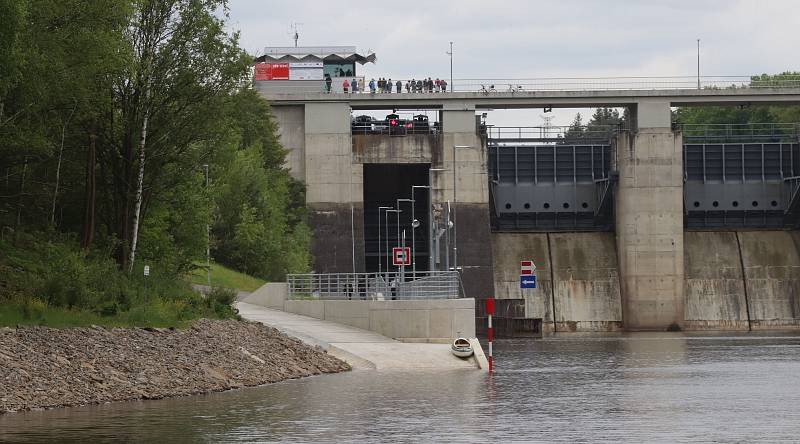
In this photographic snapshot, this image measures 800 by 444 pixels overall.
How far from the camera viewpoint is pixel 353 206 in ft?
290

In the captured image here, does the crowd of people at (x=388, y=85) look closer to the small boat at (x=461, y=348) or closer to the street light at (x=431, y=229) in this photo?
the street light at (x=431, y=229)

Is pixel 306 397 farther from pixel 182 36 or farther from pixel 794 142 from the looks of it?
→ pixel 794 142

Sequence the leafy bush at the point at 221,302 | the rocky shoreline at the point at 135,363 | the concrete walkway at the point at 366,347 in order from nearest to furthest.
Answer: the rocky shoreline at the point at 135,363 < the concrete walkway at the point at 366,347 < the leafy bush at the point at 221,302

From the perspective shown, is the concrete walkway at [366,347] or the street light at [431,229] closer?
the concrete walkway at [366,347]

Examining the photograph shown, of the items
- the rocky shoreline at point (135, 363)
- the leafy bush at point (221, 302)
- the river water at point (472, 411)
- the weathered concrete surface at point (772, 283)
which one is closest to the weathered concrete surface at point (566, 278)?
the weathered concrete surface at point (772, 283)

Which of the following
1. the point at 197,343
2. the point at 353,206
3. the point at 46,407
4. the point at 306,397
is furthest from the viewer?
the point at 353,206

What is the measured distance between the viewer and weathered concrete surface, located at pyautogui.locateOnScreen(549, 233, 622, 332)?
8850cm

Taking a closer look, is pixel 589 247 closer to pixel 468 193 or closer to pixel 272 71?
pixel 468 193

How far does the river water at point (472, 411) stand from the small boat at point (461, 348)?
4.27ft

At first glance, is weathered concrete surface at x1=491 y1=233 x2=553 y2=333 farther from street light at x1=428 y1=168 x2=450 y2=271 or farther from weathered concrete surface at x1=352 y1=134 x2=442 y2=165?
weathered concrete surface at x1=352 y1=134 x2=442 y2=165

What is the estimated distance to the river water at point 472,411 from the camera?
24.9m

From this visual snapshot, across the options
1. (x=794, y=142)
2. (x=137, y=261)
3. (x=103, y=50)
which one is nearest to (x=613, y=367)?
(x=137, y=261)

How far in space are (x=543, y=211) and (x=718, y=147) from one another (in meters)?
12.0

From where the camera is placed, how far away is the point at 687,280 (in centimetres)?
9000
